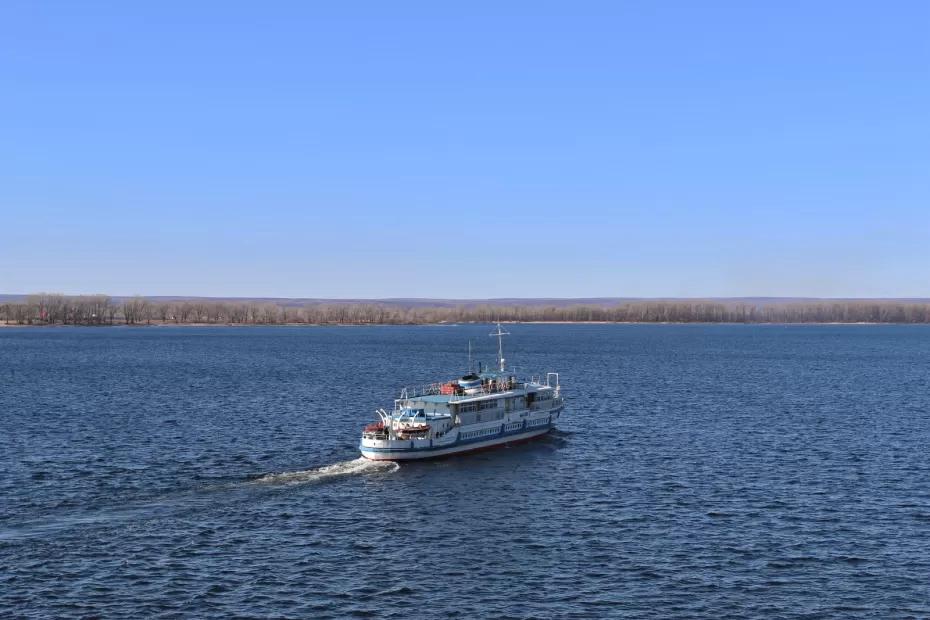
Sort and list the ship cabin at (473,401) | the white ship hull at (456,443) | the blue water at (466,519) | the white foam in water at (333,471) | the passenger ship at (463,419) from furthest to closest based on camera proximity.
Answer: the ship cabin at (473,401) → the passenger ship at (463,419) → the white ship hull at (456,443) → the white foam in water at (333,471) → the blue water at (466,519)

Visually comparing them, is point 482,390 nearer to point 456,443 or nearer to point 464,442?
point 464,442

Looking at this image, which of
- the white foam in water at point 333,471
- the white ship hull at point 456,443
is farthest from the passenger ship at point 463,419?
the white foam in water at point 333,471

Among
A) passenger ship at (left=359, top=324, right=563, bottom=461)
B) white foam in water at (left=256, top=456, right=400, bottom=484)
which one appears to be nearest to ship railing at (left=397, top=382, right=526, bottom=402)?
passenger ship at (left=359, top=324, right=563, bottom=461)

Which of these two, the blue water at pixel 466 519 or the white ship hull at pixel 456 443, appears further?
the white ship hull at pixel 456 443

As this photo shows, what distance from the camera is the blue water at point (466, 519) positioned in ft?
161

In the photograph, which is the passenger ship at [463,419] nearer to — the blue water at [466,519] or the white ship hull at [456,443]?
the white ship hull at [456,443]

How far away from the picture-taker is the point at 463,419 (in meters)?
95.8

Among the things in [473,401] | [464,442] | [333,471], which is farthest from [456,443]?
[333,471]

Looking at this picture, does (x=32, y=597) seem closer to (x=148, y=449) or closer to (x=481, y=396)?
(x=148, y=449)

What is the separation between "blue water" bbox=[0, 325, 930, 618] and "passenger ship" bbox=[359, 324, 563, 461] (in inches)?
75.8

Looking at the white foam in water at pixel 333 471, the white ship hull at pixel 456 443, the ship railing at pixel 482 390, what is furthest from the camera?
the ship railing at pixel 482 390

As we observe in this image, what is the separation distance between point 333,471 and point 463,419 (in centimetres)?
1941

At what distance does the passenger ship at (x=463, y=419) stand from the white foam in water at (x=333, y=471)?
115cm

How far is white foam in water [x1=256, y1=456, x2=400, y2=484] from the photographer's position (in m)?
76.0
